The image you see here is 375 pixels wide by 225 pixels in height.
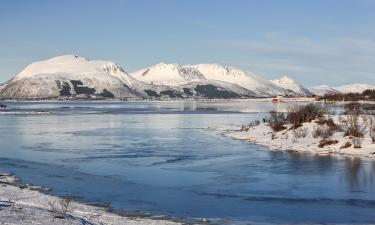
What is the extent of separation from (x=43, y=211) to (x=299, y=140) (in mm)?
28153

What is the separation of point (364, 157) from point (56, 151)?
1876cm

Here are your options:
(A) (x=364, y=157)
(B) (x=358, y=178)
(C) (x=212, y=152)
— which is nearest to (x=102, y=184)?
(B) (x=358, y=178)

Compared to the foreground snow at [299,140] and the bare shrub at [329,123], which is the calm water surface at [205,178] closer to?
the foreground snow at [299,140]

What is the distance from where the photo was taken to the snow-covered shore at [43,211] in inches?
509

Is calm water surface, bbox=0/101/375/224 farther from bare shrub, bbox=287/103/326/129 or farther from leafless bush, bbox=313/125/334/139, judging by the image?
bare shrub, bbox=287/103/326/129

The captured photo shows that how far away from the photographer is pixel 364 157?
31125 mm

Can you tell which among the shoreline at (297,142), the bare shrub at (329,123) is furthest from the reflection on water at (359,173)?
the bare shrub at (329,123)

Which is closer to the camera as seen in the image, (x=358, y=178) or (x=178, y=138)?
(x=358, y=178)

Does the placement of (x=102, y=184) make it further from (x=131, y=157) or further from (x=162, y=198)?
(x=131, y=157)

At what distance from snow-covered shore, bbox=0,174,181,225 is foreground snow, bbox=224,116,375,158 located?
19.9 meters

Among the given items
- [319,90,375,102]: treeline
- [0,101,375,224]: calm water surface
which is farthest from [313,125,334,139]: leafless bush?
[319,90,375,102]: treeline

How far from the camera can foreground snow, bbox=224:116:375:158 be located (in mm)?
34062

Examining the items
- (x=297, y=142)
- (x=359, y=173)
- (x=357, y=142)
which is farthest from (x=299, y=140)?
(x=359, y=173)

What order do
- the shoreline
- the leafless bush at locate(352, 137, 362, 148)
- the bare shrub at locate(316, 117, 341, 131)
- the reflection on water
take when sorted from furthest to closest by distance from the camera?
the bare shrub at locate(316, 117, 341, 131), the leafless bush at locate(352, 137, 362, 148), the shoreline, the reflection on water
